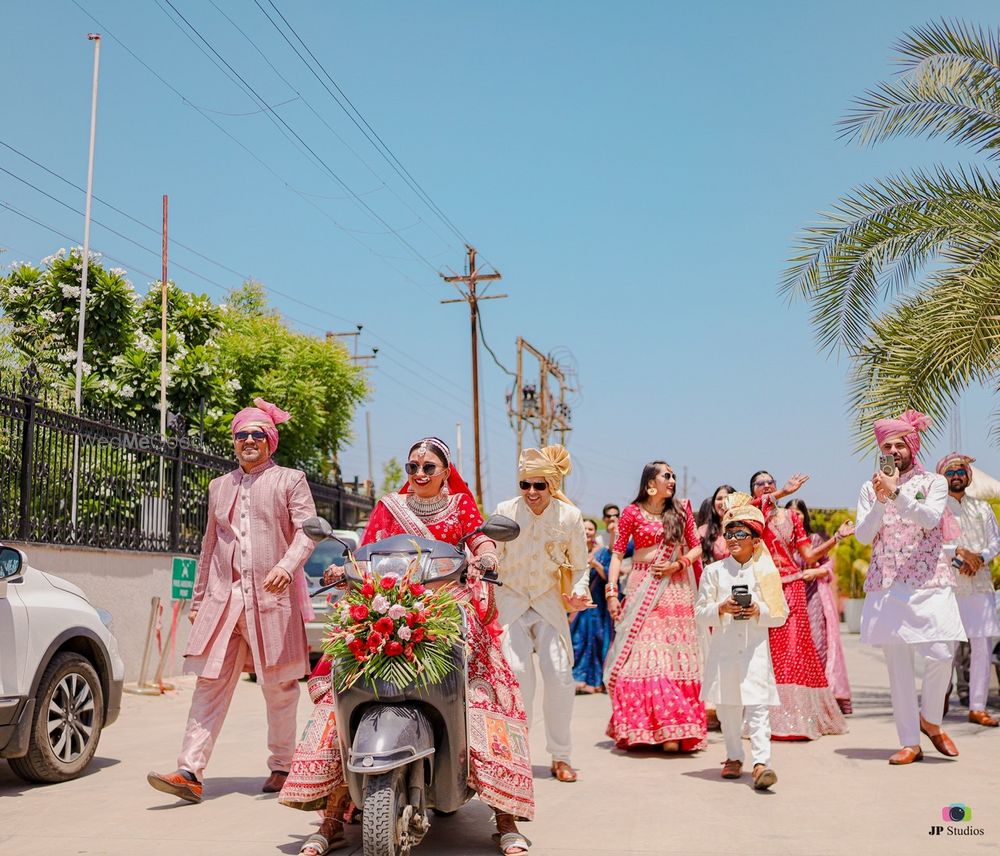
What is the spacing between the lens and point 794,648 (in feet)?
32.0

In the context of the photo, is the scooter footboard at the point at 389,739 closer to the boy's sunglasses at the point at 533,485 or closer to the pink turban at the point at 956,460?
the boy's sunglasses at the point at 533,485

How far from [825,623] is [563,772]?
4423mm

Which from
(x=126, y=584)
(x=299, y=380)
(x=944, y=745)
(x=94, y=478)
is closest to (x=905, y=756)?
(x=944, y=745)

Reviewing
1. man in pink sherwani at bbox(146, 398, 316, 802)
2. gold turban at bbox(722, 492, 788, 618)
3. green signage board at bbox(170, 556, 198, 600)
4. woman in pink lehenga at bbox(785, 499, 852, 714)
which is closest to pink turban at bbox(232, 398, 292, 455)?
man in pink sherwani at bbox(146, 398, 316, 802)

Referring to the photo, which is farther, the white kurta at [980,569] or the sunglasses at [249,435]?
the white kurta at [980,569]

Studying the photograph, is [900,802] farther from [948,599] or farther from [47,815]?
[47,815]

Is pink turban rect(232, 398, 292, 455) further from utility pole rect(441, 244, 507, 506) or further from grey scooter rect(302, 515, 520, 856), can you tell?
utility pole rect(441, 244, 507, 506)

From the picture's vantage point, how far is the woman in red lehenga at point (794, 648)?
9.48 m

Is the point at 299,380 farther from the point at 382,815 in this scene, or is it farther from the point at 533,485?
the point at 382,815

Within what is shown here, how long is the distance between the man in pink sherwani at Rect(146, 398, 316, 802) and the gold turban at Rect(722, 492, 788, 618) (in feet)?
8.94

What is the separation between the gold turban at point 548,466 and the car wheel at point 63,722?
10.3 feet

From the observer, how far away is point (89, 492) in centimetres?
1338

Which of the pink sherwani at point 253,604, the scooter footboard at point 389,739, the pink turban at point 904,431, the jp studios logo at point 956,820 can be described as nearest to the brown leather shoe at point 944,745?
the jp studios logo at point 956,820

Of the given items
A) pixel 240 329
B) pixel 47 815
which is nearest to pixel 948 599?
pixel 47 815
